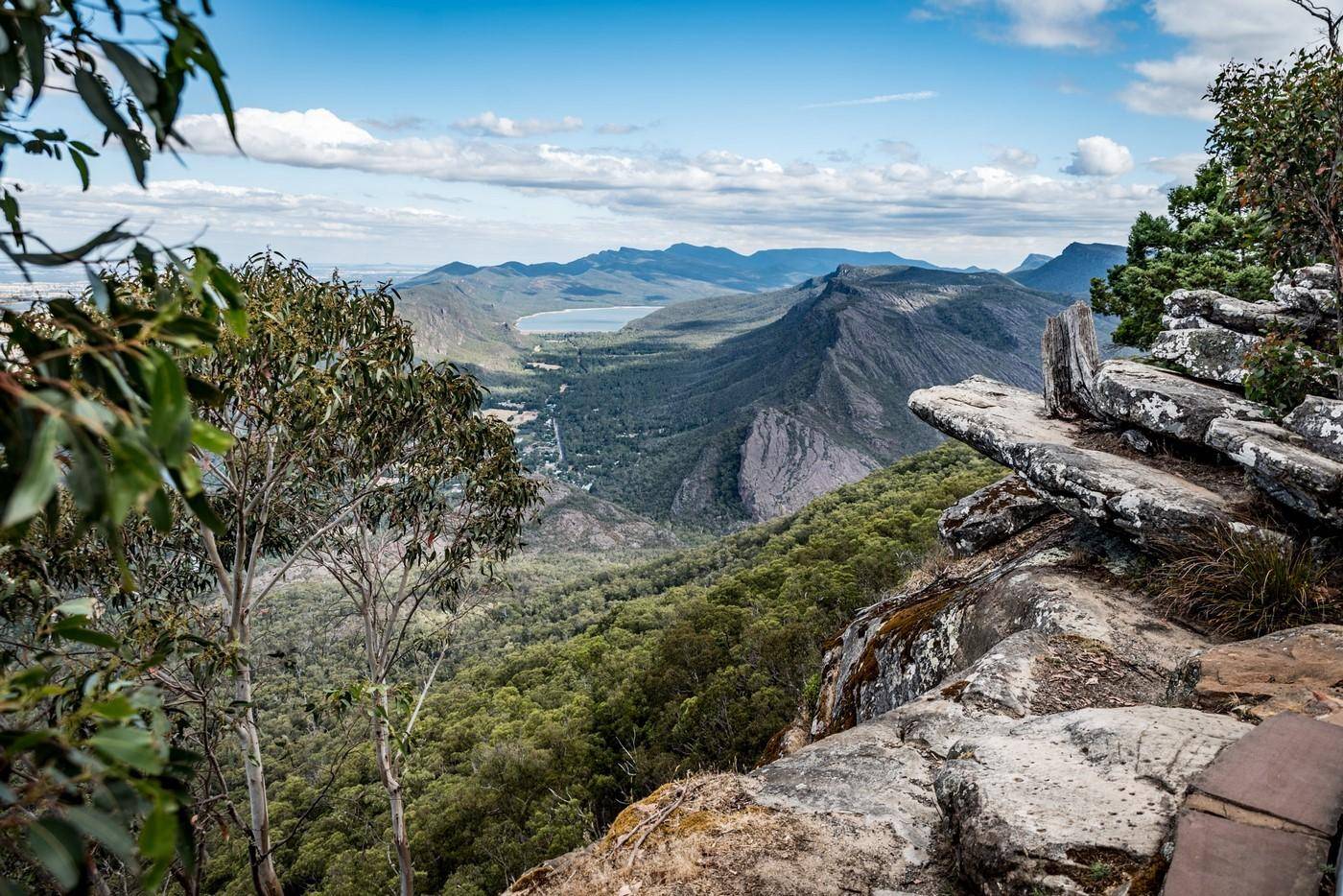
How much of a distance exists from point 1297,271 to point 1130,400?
414 cm

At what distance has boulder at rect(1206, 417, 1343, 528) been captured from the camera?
20.7 feet

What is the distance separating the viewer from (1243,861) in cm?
325

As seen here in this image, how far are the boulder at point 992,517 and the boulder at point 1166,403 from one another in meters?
1.88

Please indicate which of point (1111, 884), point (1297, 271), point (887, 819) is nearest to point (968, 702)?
point (887, 819)

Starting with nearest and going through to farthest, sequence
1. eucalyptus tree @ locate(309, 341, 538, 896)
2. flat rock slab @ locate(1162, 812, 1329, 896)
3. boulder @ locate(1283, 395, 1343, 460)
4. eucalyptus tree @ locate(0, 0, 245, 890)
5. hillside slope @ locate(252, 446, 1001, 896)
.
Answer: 1. eucalyptus tree @ locate(0, 0, 245, 890)
2. flat rock slab @ locate(1162, 812, 1329, 896)
3. boulder @ locate(1283, 395, 1343, 460)
4. eucalyptus tree @ locate(309, 341, 538, 896)
5. hillside slope @ locate(252, 446, 1001, 896)

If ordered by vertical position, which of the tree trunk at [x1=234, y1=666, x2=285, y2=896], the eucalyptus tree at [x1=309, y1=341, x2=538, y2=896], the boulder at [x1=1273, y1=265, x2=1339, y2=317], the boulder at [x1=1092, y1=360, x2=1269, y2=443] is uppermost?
the boulder at [x1=1273, y1=265, x2=1339, y2=317]

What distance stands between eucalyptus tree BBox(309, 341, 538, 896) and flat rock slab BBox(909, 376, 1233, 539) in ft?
24.1

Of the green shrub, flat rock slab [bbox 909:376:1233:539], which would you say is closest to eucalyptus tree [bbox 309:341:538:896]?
flat rock slab [bbox 909:376:1233:539]

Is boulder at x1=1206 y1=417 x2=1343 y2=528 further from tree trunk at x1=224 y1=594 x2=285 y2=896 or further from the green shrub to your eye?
tree trunk at x1=224 y1=594 x2=285 y2=896

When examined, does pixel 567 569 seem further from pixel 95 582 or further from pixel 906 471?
pixel 95 582

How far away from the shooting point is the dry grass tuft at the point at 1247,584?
20.6 ft

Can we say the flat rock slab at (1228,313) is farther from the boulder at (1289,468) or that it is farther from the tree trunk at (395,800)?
the tree trunk at (395,800)

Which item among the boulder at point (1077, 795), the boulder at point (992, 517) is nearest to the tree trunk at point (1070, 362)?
the boulder at point (992, 517)

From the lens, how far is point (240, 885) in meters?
24.0
